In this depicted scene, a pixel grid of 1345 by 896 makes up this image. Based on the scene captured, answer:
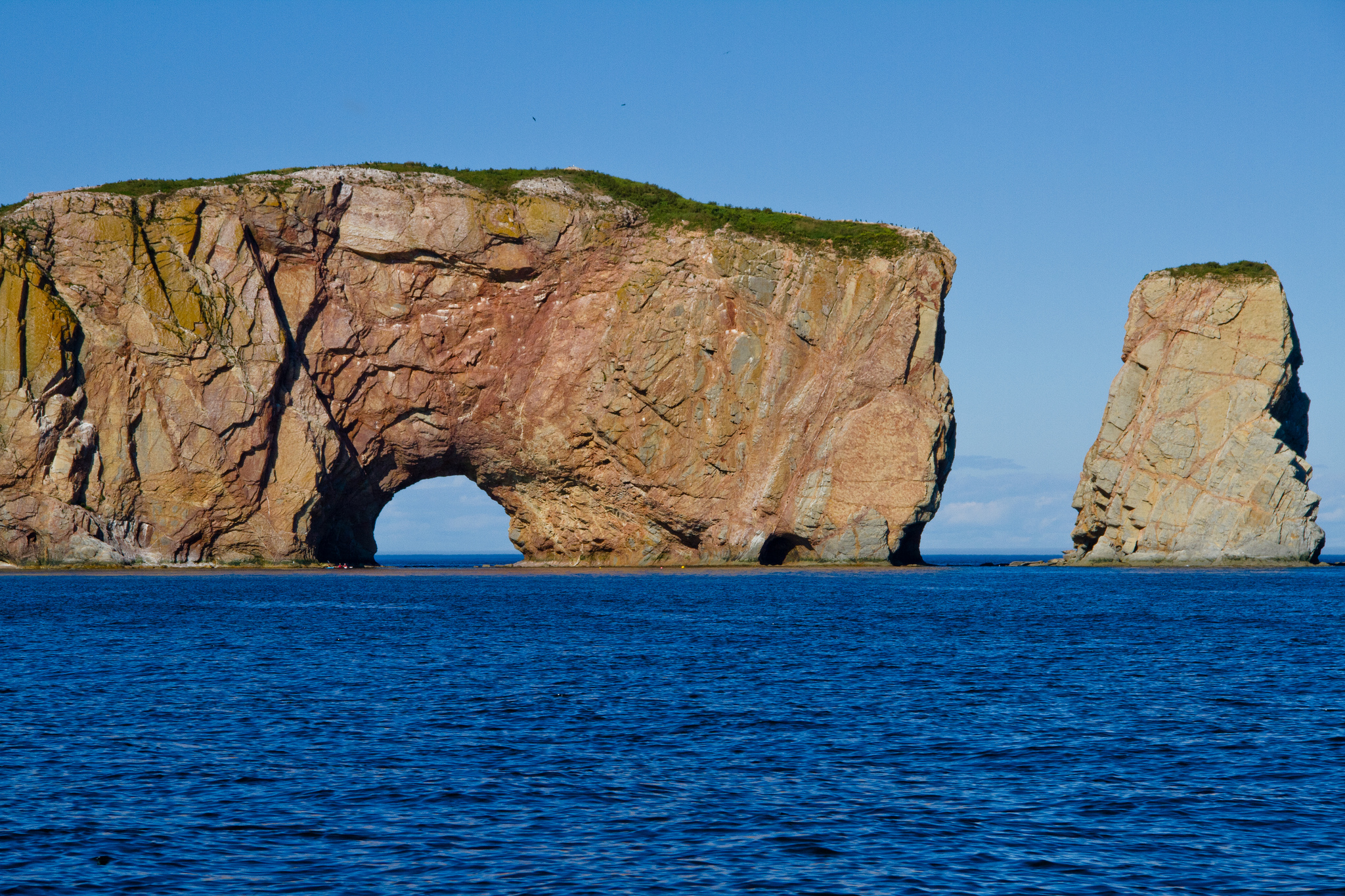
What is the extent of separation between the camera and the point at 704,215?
3342 inches

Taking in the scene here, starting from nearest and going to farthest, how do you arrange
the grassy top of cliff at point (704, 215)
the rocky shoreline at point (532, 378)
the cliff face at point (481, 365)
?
the rocky shoreline at point (532, 378) < the cliff face at point (481, 365) < the grassy top of cliff at point (704, 215)

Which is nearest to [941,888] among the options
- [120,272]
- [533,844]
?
[533,844]

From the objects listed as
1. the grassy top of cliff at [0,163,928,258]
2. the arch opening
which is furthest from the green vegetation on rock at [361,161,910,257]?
the arch opening

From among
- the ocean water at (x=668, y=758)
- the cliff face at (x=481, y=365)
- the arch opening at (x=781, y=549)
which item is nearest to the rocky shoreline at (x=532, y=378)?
the cliff face at (x=481, y=365)

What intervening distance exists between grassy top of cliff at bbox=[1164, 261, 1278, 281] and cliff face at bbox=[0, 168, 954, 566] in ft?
64.1

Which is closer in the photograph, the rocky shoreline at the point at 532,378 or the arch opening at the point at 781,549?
the rocky shoreline at the point at 532,378

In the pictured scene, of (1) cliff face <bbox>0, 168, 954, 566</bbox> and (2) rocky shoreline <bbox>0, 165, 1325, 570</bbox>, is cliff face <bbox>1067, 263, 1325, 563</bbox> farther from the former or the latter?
(1) cliff face <bbox>0, 168, 954, 566</bbox>

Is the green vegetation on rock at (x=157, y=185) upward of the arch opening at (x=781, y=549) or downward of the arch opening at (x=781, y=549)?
upward

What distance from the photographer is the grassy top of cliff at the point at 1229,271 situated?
88.5m

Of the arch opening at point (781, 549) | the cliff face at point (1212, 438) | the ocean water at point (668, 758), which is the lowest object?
the ocean water at point (668, 758)

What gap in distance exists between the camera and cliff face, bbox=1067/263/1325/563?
3374 inches

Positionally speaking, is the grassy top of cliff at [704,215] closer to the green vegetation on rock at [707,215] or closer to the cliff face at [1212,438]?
the green vegetation on rock at [707,215]

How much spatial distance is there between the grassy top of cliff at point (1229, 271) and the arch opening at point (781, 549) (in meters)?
34.2

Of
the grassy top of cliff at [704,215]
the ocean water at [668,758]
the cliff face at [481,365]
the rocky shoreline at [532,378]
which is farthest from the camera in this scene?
the grassy top of cliff at [704,215]
